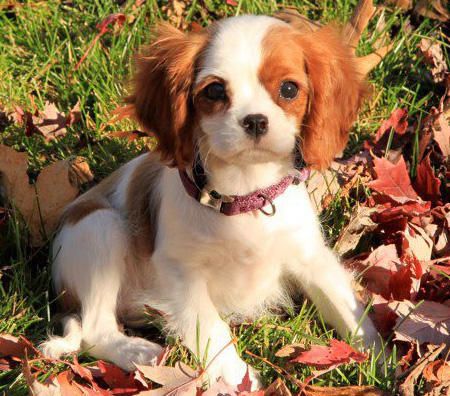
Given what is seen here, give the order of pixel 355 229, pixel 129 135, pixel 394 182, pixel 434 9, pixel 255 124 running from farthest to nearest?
pixel 434 9, pixel 129 135, pixel 394 182, pixel 355 229, pixel 255 124

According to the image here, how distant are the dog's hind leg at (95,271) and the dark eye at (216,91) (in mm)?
827

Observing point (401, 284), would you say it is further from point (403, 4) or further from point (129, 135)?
point (403, 4)

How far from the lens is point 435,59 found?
13.2ft

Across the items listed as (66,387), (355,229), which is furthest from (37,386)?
(355,229)

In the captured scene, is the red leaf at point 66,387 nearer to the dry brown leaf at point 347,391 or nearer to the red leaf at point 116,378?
the red leaf at point 116,378

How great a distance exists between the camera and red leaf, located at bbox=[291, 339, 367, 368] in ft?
8.21

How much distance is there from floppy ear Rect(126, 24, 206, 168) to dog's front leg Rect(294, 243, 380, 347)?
0.61 metres

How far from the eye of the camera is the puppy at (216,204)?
7.91ft

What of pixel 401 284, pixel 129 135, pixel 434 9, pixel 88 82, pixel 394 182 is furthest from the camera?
pixel 434 9

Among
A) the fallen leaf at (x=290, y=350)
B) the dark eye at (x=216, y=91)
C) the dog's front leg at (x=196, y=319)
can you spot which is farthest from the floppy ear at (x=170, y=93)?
the fallen leaf at (x=290, y=350)

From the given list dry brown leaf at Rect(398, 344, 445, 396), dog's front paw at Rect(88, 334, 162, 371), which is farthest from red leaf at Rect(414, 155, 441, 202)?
dog's front paw at Rect(88, 334, 162, 371)

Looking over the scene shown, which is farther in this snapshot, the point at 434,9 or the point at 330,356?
the point at 434,9

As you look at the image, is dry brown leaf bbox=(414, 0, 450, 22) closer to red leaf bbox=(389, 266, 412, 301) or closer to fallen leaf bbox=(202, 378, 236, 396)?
red leaf bbox=(389, 266, 412, 301)

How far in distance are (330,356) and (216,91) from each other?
952 mm
